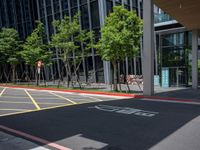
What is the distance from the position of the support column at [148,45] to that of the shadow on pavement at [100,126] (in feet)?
18.9

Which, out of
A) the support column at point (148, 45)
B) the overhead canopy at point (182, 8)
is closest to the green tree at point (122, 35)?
the support column at point (148, 45)

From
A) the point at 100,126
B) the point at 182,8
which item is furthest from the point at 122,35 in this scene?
the point at 100,126

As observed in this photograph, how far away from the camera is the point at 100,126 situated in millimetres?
9102

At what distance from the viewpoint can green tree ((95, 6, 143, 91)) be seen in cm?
1958

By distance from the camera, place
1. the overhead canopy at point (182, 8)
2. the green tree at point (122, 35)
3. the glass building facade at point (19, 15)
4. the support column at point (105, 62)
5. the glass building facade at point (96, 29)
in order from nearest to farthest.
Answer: the overhead canopy at point (182, 8), the green tree at point (122, 35), the glass building facade at point (96, 29), the support column at point (105, 62), the glass building facade at point (19, 15)

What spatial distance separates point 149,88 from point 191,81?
8.36m

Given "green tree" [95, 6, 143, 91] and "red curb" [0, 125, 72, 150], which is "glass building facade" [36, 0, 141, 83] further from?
"red curb" [0, 125, 72, 150]

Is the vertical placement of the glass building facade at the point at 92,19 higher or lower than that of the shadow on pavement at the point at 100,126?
higher

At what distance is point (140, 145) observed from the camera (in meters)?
6.86

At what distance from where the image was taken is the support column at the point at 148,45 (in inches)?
675

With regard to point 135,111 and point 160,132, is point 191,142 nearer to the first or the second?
point 160,132

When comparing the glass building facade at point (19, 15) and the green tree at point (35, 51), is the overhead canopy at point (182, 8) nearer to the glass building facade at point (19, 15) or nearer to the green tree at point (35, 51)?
the green tree at point (35, 51)

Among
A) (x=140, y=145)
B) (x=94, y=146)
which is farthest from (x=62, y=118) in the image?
(x=140, y=145)

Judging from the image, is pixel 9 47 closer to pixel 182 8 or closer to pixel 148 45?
pixel 148 45
